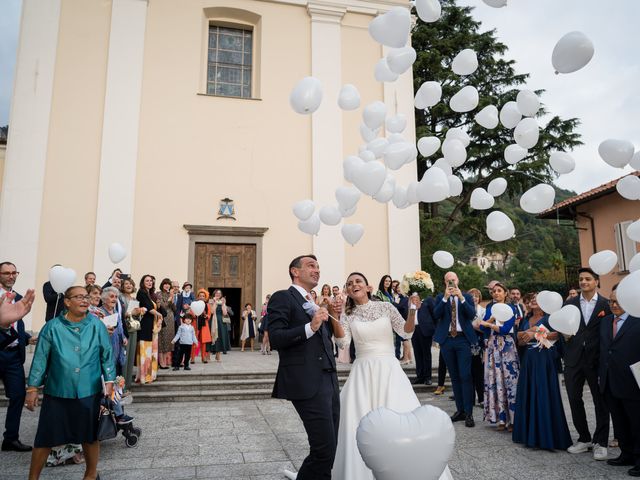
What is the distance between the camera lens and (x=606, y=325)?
5273 millimetres

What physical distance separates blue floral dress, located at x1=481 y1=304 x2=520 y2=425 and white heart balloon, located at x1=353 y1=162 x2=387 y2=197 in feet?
7.89

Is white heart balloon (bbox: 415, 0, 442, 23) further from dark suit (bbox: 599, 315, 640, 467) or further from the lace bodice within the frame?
dark suit (bbox: 599, 315, 640, 467)

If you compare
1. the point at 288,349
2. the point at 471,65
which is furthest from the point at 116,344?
the point at 471,65

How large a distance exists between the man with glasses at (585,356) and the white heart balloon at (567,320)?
19.4 inches

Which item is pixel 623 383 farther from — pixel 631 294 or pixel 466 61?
pixel 466 61

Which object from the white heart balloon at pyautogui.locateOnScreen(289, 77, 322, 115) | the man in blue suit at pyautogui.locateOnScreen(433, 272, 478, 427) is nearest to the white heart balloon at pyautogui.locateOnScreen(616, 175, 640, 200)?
the man in blue suit at pyautogui.locateOnScreen(433, 272, 478, 427)

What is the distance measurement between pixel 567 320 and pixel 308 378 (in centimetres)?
298

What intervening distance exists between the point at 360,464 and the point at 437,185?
3755mm

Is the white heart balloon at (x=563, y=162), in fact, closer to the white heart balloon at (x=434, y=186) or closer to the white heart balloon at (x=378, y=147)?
the white heart balloon at (x=434, y=186)

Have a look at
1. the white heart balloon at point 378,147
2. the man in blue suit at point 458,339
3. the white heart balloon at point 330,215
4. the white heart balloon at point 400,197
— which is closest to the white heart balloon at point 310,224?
the white heart balloon at point 330,215

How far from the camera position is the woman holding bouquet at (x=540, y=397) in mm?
5367

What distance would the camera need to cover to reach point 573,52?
535 cm

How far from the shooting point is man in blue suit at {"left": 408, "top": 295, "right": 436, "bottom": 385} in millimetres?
9250

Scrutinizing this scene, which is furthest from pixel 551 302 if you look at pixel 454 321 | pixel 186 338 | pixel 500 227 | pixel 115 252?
pixel 115 252
